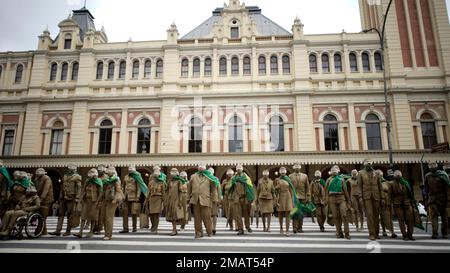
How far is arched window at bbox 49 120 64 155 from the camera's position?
21592 millimetres

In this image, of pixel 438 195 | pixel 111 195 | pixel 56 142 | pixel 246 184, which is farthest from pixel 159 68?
pixel 438 195

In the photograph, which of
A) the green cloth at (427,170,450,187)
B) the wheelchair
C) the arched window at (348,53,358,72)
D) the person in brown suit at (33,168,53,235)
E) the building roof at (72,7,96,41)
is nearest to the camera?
the wheelchair

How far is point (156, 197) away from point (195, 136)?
41.8 ft

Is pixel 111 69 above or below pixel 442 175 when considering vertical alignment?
above

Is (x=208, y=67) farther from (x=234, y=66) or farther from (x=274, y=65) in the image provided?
(x=274, y=65)

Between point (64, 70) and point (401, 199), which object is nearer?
point (401, 199)

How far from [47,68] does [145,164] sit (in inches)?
499

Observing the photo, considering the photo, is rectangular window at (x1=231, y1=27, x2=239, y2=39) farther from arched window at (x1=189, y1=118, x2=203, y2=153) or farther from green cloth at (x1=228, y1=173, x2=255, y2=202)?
green cloth at (x1=228, y1=173, x2=255, y2=202)

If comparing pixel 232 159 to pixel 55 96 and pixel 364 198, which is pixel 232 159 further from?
pixel 55 96

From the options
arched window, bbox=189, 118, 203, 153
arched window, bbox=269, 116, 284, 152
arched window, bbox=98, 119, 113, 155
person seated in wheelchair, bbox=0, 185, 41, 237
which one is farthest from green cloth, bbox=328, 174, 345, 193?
arched window, bbox=98, 119, 113, 155

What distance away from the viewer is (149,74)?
22859 millimetres

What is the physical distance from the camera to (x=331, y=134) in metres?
20.6

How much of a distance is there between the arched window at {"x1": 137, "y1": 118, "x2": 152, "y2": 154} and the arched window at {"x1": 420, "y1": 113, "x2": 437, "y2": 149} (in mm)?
18947
